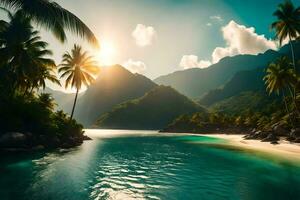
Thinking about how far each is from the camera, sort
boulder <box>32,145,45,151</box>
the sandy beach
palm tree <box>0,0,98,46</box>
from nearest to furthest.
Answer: palm tree <box>0,0,98,46</box>, the sandy beach, boulder <box>32,145,45,151</box>

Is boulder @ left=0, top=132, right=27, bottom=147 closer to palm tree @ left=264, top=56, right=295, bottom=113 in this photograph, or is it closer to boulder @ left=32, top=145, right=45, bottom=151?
boulder @ left=32, top=145, right=45, bottom=151

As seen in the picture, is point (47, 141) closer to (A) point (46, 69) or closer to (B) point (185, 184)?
(A) point (46, 69)

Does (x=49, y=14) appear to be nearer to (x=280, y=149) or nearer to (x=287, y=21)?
(x=280, y=149)

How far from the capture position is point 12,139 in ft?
113

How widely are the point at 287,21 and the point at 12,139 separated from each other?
57962 millimetres

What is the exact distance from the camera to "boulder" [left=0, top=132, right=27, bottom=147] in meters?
33.6

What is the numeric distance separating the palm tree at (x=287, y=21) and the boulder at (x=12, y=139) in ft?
180

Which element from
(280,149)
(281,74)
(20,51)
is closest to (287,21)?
(281,74)

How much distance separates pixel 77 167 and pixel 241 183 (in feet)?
50.3

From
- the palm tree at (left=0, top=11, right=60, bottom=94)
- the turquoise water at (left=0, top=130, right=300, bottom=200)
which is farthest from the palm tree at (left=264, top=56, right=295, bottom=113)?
the palm tree at (left=0, top=11, right=60, bottom=94)

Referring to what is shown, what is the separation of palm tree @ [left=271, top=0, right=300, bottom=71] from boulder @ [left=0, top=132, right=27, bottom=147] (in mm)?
55007

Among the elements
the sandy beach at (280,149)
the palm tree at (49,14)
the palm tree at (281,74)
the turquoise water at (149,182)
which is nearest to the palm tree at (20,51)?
the turquoise water at (149,182)

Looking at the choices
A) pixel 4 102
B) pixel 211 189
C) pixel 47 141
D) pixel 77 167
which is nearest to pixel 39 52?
pixel 4 102

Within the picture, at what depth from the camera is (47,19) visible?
1304cm
